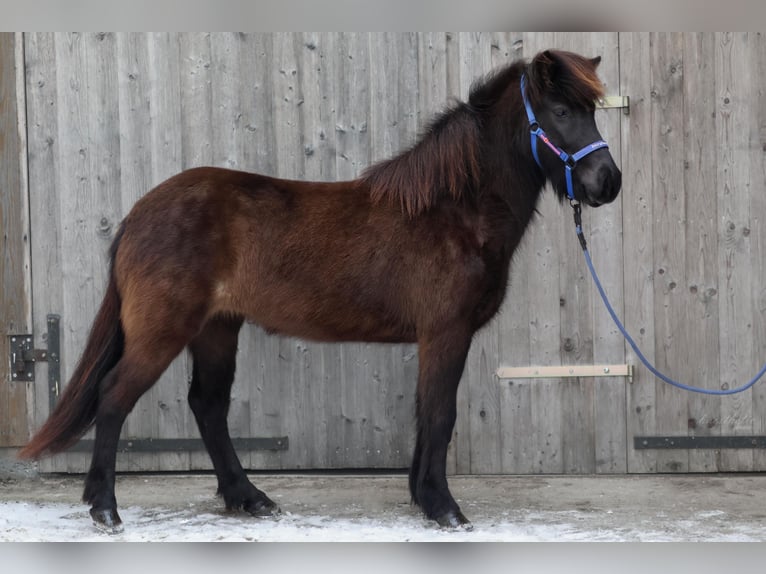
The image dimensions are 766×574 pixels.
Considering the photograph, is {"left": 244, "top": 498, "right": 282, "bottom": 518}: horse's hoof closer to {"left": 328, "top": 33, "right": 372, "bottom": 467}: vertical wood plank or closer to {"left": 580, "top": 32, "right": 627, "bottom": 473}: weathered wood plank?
{"left": 328, "top": 33, "right": 372, "bottom": 467}: vertical wood plank

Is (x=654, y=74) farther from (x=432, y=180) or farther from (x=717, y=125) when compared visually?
(x=432, y=180)

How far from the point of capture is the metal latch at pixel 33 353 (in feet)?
18.2

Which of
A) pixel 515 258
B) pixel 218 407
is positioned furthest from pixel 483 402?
pixel 218 407

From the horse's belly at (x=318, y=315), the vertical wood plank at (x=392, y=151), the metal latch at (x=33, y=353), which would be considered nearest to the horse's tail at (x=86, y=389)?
the horse's belly at (x=318, y=315)

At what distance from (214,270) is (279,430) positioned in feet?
4.77

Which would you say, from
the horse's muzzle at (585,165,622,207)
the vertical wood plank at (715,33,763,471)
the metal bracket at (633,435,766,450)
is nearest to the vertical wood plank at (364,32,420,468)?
the metal bracket at (633,435,766,450)

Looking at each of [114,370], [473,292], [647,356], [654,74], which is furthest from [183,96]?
[647,356]

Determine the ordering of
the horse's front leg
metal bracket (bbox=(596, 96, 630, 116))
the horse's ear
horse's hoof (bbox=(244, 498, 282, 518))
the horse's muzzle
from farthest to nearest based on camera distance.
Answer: metal bracket (bbox=(596, 96, 630, 116)) < horse's hoof (bbox=(244, 498, 282, 518)) < the horse's front leg < the horse's ear < the horse's muzzle

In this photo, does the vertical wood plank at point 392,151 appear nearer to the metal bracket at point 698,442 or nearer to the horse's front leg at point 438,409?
the horse's front leg at point 438,409

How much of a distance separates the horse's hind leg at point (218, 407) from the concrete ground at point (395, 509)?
120 mm

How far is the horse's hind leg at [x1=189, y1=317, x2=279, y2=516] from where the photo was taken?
187 inches

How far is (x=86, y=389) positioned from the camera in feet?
14.7

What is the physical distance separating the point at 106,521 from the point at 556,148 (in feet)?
8.68

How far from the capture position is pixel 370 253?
4.52m
